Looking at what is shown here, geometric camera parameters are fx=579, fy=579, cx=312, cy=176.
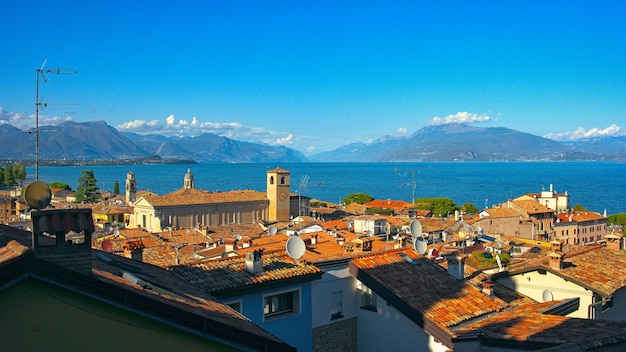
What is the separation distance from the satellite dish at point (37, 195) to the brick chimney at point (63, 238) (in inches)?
44.9

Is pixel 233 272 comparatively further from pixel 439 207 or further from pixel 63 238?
pixel 439 207

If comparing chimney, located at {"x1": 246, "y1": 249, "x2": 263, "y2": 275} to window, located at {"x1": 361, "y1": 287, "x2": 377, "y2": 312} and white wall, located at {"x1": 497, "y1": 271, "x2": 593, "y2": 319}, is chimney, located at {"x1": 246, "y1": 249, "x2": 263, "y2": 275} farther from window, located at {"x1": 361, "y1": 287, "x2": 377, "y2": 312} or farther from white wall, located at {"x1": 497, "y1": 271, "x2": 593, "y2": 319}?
white wall, located at {"x1": 497, "y1": 271, "x2": 593, "y2": 319}

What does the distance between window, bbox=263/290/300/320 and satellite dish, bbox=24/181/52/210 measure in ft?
13.7

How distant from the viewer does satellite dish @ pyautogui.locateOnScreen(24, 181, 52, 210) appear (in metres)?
5.52

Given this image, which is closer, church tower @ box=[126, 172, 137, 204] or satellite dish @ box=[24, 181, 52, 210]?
satellite dish @ box=[24, 181, 52, 210]

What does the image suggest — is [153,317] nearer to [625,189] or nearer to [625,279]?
[625,279]

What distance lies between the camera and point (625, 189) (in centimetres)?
13675

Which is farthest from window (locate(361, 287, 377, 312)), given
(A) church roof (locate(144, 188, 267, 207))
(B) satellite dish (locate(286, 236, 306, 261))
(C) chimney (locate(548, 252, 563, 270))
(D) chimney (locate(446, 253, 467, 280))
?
(A) church roof (locate(144, 188, 267, 207))

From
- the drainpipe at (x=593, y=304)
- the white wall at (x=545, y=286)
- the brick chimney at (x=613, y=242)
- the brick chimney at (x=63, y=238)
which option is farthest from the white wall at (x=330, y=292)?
the brick chimney at (x=613, y=242)

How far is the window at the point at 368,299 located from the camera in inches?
404

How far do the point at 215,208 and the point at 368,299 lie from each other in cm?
5449

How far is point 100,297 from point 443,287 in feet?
25.2

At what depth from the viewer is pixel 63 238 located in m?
4.45

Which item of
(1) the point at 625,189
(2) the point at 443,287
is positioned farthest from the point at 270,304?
(1) the point at 625,189
